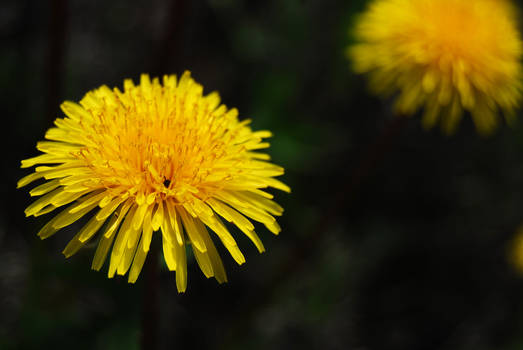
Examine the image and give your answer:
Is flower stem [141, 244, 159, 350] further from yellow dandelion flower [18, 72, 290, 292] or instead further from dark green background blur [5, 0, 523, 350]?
dark green background blur [5, 0, 523, 350]

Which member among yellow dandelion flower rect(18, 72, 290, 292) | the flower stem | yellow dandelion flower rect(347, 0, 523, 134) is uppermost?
yellow dandelion flower rect(347, 0, 523, 134)

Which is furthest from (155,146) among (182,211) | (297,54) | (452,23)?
(297,54)

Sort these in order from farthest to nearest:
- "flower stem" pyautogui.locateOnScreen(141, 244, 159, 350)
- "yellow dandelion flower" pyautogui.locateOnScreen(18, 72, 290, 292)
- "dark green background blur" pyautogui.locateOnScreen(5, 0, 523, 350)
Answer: "dark green background blur" pyautogui.locateOnScreen(5, 0, 523, 350)
"flower stem" pyautogui.locateOnScreen(141, 244, 159, 350)
"yellow dandelion flower" pyautogui.locateOnScreen(18, 72, 290, 292)

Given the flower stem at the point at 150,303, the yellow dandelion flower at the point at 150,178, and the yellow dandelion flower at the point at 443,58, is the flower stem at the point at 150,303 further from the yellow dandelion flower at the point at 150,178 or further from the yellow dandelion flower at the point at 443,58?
the yellow dandelion flower at the point at 443,58

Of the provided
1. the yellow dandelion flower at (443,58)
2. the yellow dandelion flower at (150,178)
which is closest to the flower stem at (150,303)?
the yellow dandelion flower at (150,178)

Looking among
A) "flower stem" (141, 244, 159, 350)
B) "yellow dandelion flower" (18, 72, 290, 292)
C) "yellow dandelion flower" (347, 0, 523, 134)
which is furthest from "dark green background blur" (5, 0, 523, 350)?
"yellow dandelion flower" (18, 72, 290, 292)

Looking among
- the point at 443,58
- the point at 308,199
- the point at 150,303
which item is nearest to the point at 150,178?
the point at 150,303
